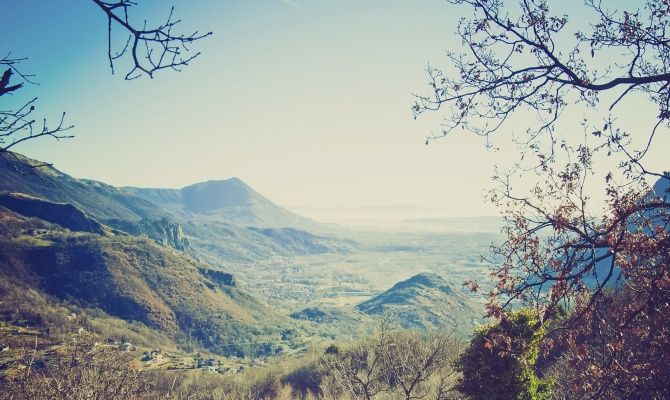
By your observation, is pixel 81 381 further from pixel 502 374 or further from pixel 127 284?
pixel 127 284

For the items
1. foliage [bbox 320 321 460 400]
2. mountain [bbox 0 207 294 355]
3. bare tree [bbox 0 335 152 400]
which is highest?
bare tree [bbox 0 335 152 400]

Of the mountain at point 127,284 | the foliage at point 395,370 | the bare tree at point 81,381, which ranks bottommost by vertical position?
the mountain at point 127,284

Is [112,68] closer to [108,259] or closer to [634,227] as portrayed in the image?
[634,227]

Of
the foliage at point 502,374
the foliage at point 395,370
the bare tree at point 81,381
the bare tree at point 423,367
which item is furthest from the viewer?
the foliage at point 395,370

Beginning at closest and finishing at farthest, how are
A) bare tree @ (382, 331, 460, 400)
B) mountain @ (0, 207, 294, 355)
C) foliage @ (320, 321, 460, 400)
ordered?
1. bare tree @ (382, 331, 460, 400)
2. foliage @ (320, 321, 460, 400)
3. mountain @ (0, 207, 294, 355)

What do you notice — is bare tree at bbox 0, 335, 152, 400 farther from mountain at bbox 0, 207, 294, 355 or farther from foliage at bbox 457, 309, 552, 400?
mountain at bbox 0, 207, 294, 355

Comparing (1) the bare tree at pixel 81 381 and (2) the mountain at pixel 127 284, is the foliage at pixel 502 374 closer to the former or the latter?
(1) the bare tree at pixel 81 381

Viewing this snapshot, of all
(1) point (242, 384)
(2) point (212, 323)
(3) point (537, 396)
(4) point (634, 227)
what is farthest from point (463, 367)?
(2) point (212, 323)

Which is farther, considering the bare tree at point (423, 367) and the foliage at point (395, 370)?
the foliage at point (395, 370)

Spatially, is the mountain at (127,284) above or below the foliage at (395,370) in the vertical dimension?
below

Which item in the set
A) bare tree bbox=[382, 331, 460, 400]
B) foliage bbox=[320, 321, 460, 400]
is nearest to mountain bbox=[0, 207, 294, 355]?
foliage bbox=[320, 321, 460, 400]

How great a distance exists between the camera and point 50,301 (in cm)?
14625

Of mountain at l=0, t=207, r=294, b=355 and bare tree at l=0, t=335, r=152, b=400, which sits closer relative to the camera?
bare tree at l=0, t=335, r=152, b=400

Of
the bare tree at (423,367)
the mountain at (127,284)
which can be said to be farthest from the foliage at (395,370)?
the mountain at (127,284)
